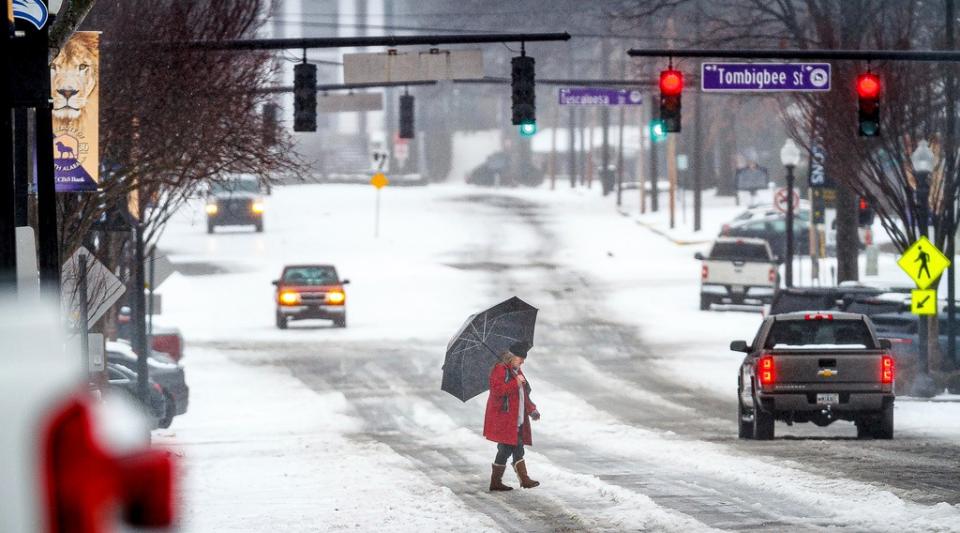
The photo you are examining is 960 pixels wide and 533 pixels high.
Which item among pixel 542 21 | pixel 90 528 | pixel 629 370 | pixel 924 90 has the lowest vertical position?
pixel 629 370

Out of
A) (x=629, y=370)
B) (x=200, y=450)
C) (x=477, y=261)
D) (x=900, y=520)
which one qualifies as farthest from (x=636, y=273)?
(x=900, y=520)

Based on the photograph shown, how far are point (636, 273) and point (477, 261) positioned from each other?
22.2ft

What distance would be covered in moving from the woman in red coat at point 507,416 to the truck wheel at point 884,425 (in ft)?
19.8

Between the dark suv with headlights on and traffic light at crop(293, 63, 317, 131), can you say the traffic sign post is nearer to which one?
the dark suv with headlights on

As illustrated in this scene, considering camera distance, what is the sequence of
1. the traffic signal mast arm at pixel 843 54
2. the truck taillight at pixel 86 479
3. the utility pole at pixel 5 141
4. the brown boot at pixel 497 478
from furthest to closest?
the traffic signal mast arm at pixel 843 54
the brown boot at pixel 497 478
the utility pole at pixel 5 141
the truck taillight at pixel 86 479

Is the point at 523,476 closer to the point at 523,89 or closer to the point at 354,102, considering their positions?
the point at 523,89

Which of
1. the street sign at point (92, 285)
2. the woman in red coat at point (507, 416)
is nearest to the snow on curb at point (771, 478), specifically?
the woman in red coat at point (507, 416)

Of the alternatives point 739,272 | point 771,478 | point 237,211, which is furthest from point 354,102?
point 771,478

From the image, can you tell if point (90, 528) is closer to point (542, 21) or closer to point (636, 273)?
point (636, 273)

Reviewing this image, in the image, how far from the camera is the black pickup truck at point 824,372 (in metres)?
20.6

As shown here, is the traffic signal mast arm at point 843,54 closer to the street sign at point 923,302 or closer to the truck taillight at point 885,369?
the truck taillight at point 885,369

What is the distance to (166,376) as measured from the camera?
2575 cm

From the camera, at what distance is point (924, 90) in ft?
106

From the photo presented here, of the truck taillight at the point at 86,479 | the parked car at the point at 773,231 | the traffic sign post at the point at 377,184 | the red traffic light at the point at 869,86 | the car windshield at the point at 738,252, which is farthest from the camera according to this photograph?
the traffic sign post at the point at 377,184
